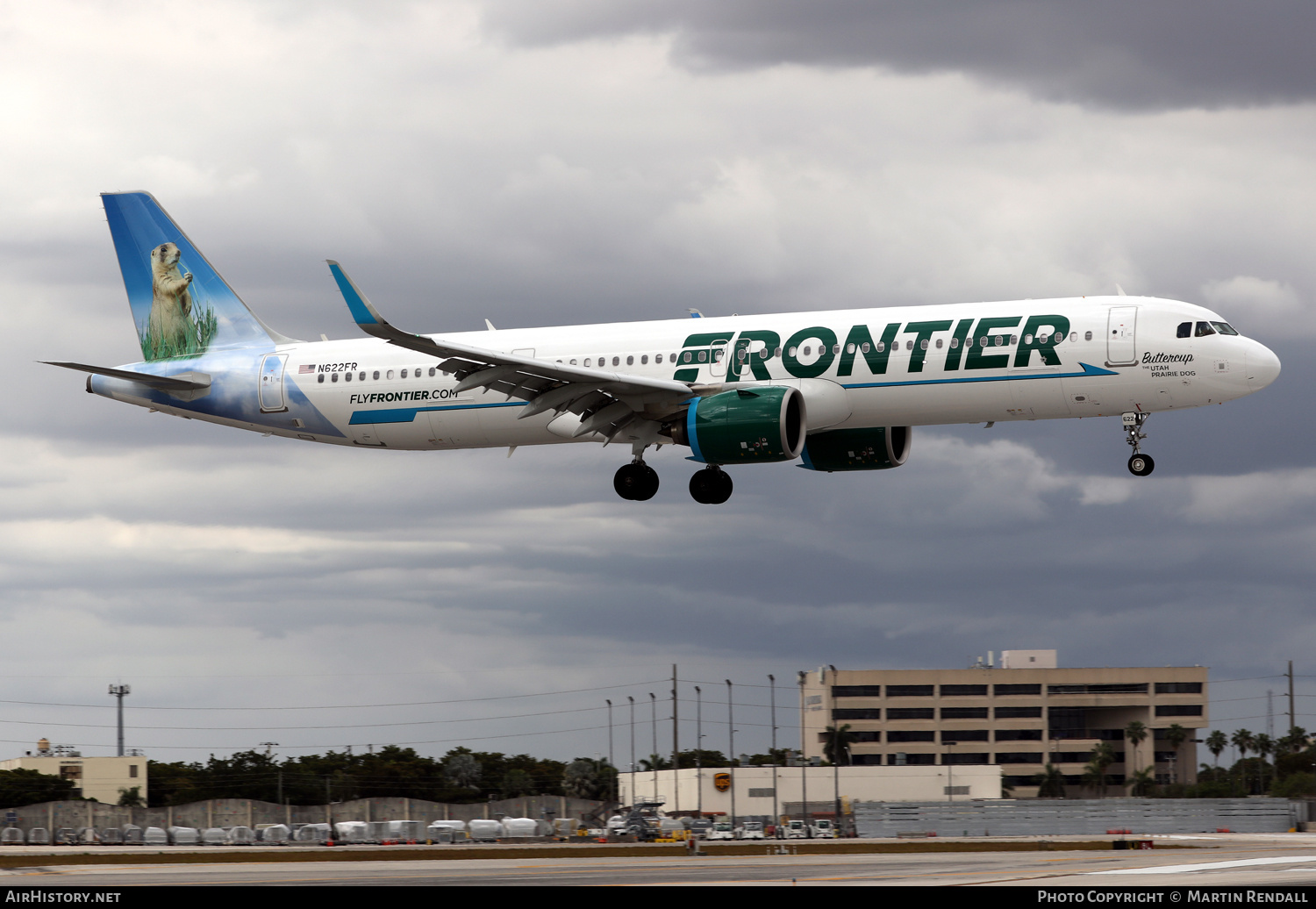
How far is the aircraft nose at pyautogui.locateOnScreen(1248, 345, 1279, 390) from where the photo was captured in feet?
141

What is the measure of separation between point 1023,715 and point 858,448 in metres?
139

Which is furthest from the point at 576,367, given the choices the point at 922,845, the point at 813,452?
the point at 922,845

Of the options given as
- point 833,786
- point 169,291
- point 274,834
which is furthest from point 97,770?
point 169,291

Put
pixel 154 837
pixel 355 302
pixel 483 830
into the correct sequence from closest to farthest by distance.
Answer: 1. pixel 355 302
2. pixel 154 837
3. pixel 483 830

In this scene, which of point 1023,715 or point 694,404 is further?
point 1023,715

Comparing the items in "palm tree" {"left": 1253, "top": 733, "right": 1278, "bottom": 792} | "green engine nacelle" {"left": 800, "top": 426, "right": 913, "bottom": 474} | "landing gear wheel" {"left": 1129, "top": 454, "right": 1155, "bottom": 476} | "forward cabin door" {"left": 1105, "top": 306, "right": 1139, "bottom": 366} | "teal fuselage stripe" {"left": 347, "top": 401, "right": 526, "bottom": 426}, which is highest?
"forward cabin door" {"left": 1105, "top": 306, "right": 1139, "bottom": 366}

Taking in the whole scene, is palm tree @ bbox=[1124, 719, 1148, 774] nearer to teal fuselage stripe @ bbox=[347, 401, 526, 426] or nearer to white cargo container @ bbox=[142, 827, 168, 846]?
white cargo container @ bbox=[142, 827, 168, 846]

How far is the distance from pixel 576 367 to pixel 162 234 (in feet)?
70.6

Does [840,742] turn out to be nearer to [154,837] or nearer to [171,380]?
[154,837]

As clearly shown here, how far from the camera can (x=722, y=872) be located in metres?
42.4

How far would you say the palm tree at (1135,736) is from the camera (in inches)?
7028

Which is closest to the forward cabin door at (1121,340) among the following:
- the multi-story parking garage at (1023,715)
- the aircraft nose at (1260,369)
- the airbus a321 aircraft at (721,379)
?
the airbus a321 aircraft at (721,379)

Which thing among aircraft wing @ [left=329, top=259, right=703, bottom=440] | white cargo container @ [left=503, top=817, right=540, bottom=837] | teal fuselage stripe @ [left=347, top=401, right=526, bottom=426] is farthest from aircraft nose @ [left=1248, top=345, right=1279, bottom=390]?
white cargo container @ [left=503, top=817, right=540, bottom=837]

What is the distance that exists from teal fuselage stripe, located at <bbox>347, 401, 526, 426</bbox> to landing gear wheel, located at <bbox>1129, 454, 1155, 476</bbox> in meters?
18.9
